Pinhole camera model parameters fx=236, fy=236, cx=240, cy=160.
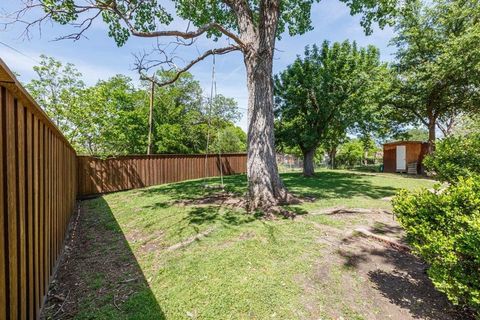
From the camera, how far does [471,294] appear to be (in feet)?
5.45

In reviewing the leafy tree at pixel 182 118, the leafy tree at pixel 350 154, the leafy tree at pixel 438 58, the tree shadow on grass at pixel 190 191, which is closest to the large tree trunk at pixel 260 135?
the tree shadow on grass at pixel 190 191

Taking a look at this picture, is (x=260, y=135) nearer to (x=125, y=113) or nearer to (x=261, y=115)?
(x=261, y=115)

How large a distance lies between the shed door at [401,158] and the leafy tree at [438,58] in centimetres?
186

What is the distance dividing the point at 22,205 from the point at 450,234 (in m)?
3.34

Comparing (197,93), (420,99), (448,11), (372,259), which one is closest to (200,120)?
(197,93)

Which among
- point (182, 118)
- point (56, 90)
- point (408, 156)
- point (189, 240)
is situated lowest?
point (189, 240)

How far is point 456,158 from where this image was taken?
9.51 feet

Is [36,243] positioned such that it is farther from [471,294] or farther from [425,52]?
[425,52]

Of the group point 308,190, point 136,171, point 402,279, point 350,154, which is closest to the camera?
point 402,279

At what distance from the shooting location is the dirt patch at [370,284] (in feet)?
7.14

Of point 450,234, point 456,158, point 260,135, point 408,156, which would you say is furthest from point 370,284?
point 408,156

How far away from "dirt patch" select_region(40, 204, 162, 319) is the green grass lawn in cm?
1

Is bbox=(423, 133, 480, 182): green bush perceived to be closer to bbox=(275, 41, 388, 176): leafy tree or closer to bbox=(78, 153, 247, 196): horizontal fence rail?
bbox=(78, 153, 247, 196): horizontal fence rail

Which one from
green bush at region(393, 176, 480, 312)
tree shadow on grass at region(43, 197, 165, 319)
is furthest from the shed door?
tree shadow on grass at region(43, 197, 165, 319)
